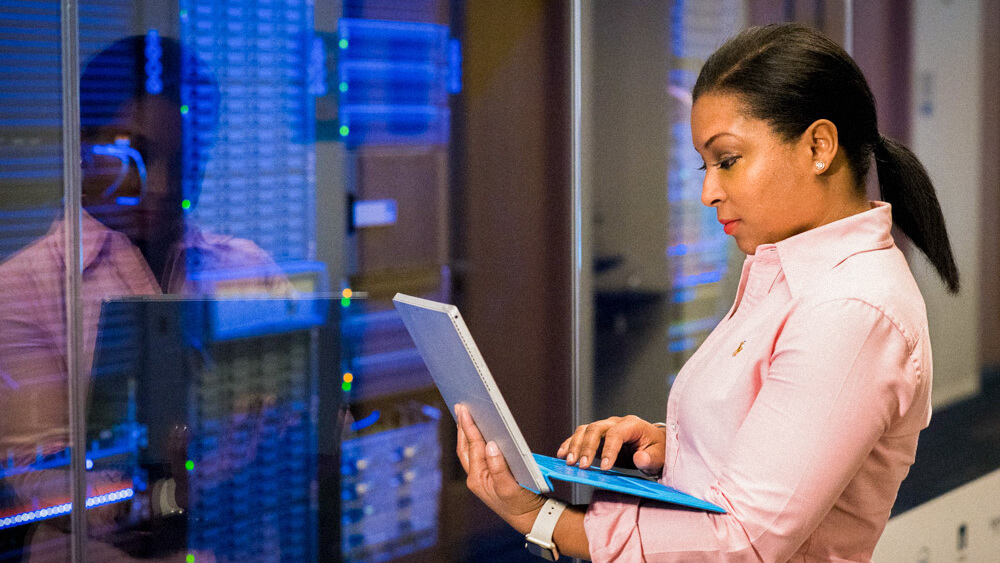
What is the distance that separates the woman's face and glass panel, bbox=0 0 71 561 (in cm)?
127

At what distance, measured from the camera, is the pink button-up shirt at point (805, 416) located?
90 cm

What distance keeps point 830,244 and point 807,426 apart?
237 millimetres

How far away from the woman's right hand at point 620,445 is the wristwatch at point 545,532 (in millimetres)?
116

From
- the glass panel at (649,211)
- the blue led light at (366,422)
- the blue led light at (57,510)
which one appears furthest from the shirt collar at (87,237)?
the glass panel at (649,211)

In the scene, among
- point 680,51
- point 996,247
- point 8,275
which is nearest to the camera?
point 8,275

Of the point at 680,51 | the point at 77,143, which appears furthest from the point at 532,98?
the point at 77,143

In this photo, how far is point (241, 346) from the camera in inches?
66.5

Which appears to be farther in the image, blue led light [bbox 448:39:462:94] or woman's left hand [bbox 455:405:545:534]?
blue led light [bbox 448:39:462:94]

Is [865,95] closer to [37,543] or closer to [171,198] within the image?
[171,198]

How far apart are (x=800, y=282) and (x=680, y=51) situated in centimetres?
229

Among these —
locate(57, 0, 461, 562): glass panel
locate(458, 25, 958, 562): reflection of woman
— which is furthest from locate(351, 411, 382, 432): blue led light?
locate(458, 25, 958, 562): reflection of woman

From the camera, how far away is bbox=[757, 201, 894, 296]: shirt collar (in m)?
0.99

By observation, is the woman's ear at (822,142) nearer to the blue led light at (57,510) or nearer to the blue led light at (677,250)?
the blue led light at (57,510)

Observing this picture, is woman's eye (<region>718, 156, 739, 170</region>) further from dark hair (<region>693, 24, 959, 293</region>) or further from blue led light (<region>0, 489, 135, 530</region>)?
blue led light (<region>0, 489, 135, 530</region>)
